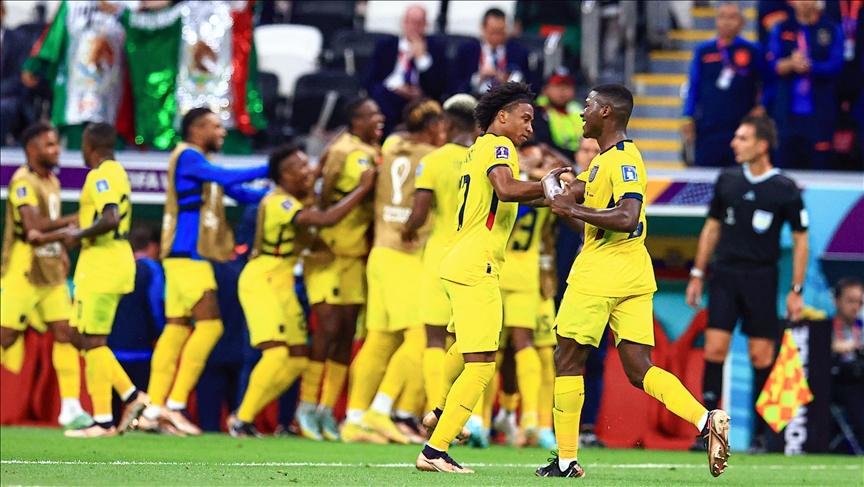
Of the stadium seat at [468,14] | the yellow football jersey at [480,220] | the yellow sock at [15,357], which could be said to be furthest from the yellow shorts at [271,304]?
the stadium seat at [468,14]

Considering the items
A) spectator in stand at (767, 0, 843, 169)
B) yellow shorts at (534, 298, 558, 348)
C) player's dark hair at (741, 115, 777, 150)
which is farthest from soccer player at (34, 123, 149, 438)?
spectator in stand at (767, 0, 843, 169)

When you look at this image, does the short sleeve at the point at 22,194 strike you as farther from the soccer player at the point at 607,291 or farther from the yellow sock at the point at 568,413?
the yellow sock at the point at 568,413

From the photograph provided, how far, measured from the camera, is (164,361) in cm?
1184

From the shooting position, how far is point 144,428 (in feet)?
38.9

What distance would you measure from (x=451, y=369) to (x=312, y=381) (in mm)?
3500

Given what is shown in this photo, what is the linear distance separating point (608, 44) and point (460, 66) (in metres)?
2.74

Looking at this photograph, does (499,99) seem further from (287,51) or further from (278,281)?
(287,51)

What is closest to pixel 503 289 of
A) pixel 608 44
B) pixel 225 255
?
pixel 225 255

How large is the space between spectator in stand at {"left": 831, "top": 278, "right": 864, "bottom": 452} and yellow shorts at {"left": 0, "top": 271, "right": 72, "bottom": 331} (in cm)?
622

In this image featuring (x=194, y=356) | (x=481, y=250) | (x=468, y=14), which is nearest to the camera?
(x=481, y=250)

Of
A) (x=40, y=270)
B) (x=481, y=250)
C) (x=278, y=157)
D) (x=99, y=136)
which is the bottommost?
(x=40, y=270)

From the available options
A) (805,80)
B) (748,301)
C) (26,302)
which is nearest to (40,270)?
(26,302)

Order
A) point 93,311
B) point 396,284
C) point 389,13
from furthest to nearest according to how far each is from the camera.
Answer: point 389,13 → point 396,284 → point 93,311

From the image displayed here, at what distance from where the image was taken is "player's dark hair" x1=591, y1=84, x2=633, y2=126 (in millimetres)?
8062
